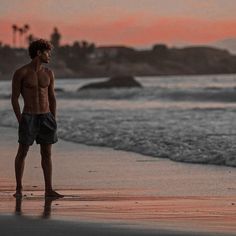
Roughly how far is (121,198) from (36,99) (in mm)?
1368

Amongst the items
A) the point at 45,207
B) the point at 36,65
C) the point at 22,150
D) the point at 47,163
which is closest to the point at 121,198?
the point at 47,163

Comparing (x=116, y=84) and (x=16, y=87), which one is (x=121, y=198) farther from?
(x=116, y=84)

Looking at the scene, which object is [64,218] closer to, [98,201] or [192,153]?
[98,201]

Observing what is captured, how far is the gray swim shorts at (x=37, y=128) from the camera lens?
9.38m

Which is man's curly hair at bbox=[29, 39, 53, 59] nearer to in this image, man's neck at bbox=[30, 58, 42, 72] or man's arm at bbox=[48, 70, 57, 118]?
man's neck at bbox=[30, 58, 42, 72]

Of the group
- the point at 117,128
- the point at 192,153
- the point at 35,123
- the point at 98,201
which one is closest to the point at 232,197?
the point at 98,201

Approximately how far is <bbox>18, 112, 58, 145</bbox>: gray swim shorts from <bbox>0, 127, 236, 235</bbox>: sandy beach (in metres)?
0.61

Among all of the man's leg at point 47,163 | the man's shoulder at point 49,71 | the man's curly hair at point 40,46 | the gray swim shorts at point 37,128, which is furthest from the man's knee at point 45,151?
the man's curly hair at point 40,46

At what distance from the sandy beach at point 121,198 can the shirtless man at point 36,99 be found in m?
0.63

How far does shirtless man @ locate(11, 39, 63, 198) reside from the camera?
9.29m

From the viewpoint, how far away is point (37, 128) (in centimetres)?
942

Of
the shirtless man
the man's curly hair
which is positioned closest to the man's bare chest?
the shirtless man

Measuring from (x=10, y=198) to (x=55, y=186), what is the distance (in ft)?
4.86

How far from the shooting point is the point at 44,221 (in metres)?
7.35
